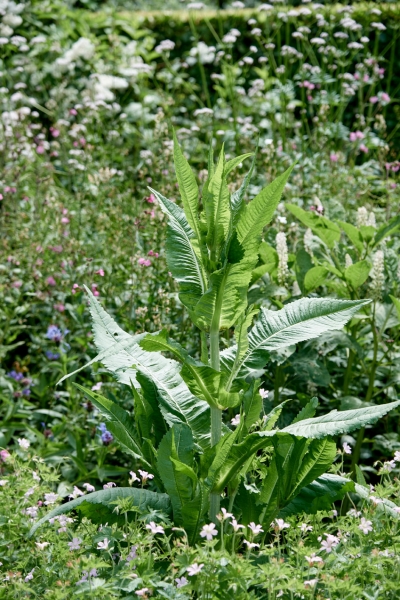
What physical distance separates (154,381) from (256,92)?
4350 millimetres

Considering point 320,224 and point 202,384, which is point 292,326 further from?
point 320,224

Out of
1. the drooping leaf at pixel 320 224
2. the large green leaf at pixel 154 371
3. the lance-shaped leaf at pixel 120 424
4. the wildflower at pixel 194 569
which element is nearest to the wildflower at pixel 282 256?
the drooping leaf at pixel 320 224

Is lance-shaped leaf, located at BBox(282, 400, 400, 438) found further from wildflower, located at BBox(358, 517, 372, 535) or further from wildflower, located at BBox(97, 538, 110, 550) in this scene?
wildflower, located at BBox(97, 538, 110, 550)

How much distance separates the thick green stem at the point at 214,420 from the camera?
252cm

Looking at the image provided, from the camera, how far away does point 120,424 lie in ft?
8.75

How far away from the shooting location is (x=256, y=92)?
654 centimetres

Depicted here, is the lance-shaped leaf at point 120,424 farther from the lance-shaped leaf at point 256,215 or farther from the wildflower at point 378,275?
the wildflower at point 378,275

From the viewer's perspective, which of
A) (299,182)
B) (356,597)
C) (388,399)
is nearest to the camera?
(356,597)

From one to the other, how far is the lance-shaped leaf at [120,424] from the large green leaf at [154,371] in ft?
0.32

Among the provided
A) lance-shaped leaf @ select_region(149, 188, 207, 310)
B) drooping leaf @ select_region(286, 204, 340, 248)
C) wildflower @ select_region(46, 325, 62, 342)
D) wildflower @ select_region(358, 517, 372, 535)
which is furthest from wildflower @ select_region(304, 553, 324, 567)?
wildflower @ select_region(46, 325, 62, 342)

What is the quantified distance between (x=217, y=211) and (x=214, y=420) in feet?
2.12

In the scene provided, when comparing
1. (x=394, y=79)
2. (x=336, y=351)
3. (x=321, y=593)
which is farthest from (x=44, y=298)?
(x=394, y=79)

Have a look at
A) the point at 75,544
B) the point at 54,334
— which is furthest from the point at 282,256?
the point at 75,544

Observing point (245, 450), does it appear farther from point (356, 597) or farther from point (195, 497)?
point (356, 597)
